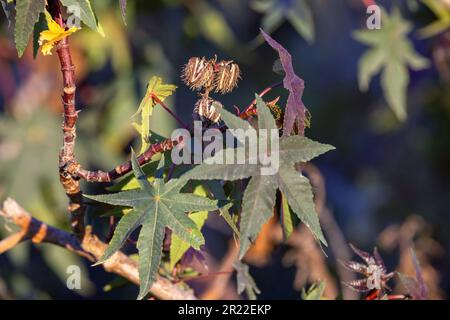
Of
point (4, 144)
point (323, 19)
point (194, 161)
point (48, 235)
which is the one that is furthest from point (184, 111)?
point (194, 161)

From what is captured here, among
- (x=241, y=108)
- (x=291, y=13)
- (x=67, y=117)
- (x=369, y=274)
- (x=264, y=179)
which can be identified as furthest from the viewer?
(x=241, y=108)

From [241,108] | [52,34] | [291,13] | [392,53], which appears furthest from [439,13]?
[52,34]

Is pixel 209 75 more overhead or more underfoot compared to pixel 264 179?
more overhead

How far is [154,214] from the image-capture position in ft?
3.12

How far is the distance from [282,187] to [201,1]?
174 cm

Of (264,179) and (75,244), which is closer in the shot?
(264,179)

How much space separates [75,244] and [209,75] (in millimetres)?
379

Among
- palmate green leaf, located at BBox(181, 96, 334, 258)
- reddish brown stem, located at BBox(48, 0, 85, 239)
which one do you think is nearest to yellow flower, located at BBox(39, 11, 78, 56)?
reddish brown stem, located at BBox(48, 0, 85, 239)

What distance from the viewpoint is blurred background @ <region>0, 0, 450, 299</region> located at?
2227mm

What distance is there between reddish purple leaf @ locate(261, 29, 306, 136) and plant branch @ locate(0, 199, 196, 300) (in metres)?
0.37

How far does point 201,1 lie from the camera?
2.53 meters

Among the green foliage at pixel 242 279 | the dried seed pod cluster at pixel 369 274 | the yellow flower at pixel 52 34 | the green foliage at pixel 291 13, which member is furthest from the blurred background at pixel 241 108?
the yellow flower at pixel 52 34

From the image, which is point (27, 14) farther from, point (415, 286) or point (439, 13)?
point (439, 13)

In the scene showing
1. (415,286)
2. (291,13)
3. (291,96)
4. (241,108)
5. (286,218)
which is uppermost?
(291,13)
